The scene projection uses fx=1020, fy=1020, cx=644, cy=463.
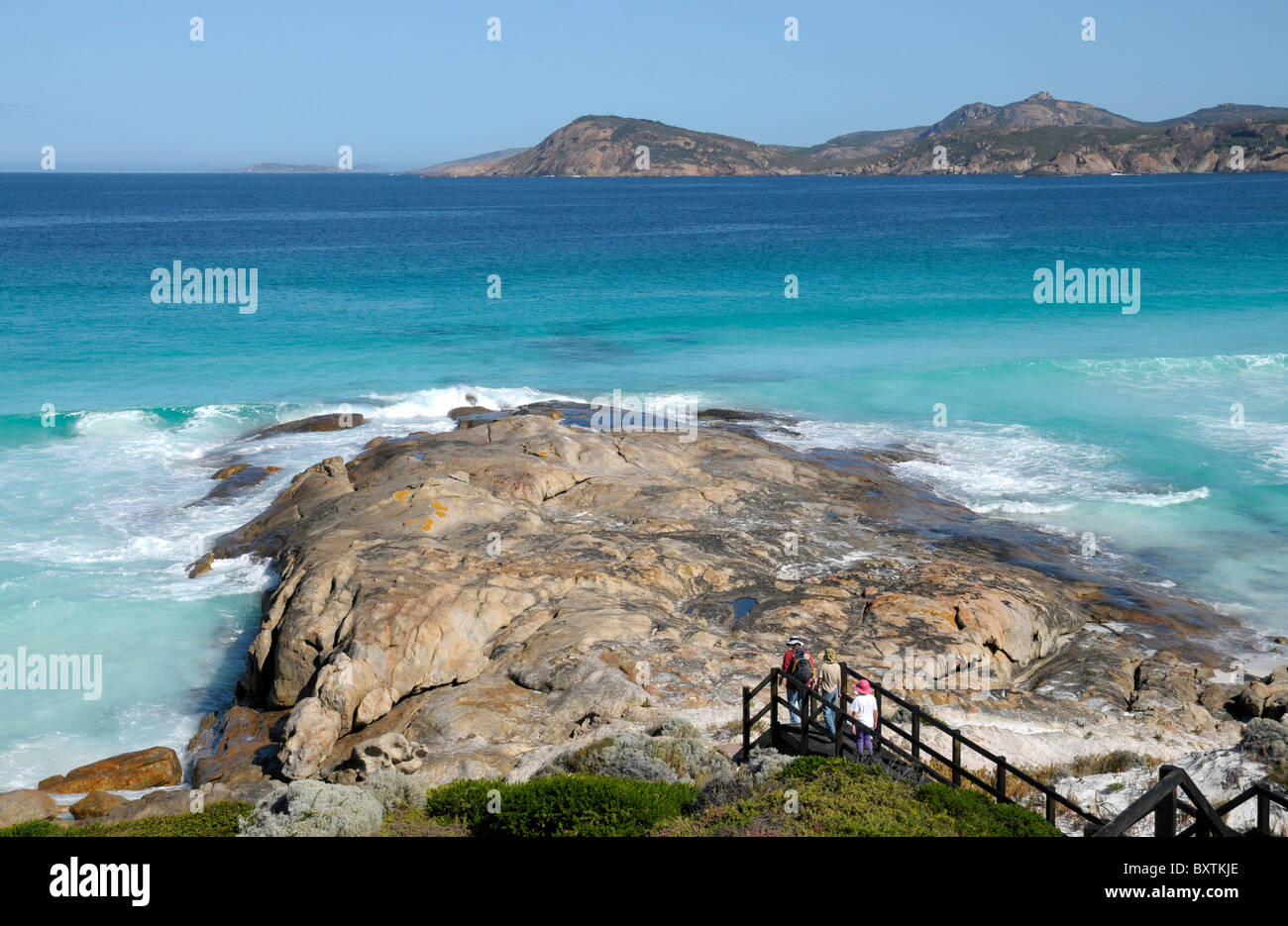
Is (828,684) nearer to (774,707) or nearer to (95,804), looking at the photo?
(774,707)

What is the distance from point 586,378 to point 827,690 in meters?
29.4

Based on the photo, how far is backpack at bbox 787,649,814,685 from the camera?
13.6 m

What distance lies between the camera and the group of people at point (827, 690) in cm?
1253

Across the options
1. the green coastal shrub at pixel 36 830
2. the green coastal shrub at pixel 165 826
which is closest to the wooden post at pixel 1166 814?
the green coastal shrub at pixel 165 826

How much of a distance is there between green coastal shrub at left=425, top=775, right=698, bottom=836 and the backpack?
2371mm

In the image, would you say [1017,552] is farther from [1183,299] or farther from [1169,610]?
[1183,299]

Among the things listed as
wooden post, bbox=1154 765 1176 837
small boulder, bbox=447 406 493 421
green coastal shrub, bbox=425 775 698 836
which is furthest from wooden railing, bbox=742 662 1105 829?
small boulder, bbox=447 406 493 421

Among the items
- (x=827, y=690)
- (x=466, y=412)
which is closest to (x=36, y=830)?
(x=827, y=690)

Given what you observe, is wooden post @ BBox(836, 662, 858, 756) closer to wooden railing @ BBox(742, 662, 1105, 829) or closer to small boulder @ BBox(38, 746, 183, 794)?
wooden railing @ BBox(742, 662, 1105, 829)

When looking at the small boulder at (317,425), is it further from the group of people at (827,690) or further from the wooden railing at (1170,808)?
the wooden railing at (1170,808)

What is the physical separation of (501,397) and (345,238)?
65067 mm

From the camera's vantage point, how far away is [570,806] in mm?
10883

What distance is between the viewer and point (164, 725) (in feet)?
56.4

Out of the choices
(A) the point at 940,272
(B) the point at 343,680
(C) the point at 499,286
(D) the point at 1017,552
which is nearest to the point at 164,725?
(B) the point at 343,680
